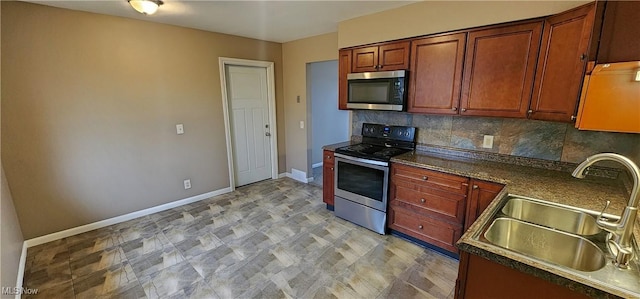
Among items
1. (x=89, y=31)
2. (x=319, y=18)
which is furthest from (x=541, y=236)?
(x=89, y=31)

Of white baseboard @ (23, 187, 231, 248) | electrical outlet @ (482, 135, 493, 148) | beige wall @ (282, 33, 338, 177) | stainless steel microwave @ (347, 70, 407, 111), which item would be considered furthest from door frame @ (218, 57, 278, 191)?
electrical outlet @ (482, 135, 493, 148)

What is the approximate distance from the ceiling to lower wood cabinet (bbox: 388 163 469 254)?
5.66ft

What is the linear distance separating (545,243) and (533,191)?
1.58 feet

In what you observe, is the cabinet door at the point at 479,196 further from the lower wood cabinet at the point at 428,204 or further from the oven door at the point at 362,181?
the oven door at the point at 362,181

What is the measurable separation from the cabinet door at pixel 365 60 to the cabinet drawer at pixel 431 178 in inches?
45.4

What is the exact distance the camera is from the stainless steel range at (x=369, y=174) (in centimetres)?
276

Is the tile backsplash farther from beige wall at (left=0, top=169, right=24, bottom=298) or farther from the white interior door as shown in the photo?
beige wall at (left=0, top=169, right=24, bottom=298)

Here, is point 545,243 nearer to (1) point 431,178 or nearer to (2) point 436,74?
(1) point 431,178

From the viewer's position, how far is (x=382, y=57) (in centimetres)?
284

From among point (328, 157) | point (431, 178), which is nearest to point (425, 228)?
point (431, 178)

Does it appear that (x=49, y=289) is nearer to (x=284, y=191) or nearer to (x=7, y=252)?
(x=7, y=252)

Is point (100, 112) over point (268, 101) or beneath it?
beneath

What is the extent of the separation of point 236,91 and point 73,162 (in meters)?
2.14

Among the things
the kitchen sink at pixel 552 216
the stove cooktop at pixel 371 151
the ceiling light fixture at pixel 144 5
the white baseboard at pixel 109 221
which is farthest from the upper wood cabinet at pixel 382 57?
the white baseboard at pixel 109 221
